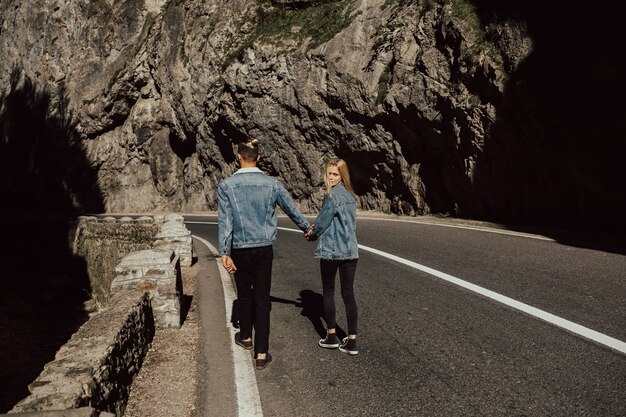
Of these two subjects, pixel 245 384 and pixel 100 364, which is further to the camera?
pixel 245 384

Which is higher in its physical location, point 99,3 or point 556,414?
point 99,3

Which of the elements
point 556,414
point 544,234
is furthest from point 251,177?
point 544,234

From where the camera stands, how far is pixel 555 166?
41.0ft

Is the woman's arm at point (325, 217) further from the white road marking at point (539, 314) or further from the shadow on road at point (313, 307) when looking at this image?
the white road marking at point (539, 314)

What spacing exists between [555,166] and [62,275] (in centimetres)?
2144

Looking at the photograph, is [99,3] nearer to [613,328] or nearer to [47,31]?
[47,31]

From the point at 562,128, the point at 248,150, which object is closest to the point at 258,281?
the point at 248,150

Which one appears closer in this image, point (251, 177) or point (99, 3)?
point (251, 177)

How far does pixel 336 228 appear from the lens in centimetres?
452

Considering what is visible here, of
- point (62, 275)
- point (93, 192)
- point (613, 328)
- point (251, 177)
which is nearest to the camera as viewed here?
point (251, 177)

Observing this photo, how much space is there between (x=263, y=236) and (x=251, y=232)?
12 cm

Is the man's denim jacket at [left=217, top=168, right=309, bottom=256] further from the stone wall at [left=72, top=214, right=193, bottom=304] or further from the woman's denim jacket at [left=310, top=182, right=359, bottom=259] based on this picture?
the stone wall at [left=72, top=214, right=193, bottom=304]

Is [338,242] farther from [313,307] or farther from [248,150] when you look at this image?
[313,307]

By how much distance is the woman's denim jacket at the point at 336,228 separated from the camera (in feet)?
14.7
